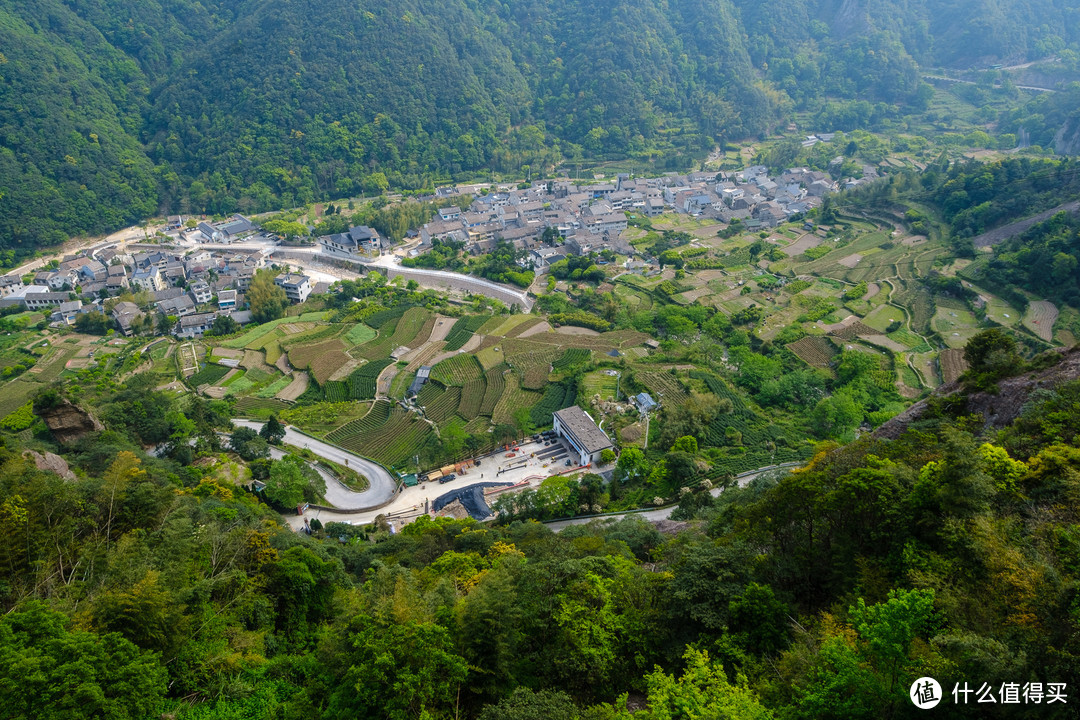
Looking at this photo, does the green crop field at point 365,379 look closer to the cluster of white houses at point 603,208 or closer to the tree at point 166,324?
the tree at point 166,324

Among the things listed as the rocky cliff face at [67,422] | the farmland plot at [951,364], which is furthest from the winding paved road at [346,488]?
the farmland plot at [951,364]

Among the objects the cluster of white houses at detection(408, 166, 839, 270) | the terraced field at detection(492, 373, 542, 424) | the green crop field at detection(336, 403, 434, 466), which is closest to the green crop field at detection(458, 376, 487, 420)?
the terraced field at detection(492, 373, 542, 424)

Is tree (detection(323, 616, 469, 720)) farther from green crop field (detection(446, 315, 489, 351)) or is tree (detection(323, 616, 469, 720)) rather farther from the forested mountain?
the forested mountain

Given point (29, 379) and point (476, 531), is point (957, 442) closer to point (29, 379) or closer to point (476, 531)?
point (476, 531)

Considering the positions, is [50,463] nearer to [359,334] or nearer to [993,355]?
[359,334]

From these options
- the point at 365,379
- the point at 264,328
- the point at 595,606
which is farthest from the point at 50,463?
the point at 264,328

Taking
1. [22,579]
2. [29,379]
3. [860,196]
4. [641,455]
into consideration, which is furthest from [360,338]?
[860,196]
